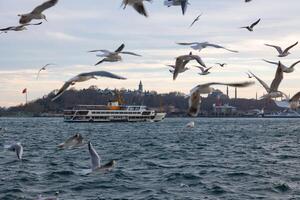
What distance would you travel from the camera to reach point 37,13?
32.0ft

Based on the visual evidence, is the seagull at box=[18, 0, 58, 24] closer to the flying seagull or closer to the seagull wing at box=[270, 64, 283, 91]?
the flying seagull

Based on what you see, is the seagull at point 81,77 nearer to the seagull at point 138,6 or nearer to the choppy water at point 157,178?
the seagull at point 138,6

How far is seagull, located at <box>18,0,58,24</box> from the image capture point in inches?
368

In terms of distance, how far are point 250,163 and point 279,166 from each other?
1.77m

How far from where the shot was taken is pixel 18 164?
29.8 m

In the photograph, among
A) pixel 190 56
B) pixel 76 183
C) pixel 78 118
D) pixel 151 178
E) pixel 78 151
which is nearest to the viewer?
pixel 190 56

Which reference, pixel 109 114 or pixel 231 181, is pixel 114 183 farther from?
pixel 109 114

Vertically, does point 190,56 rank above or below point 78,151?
above

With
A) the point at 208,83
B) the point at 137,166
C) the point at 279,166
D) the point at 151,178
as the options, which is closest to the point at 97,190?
the point at 151,178

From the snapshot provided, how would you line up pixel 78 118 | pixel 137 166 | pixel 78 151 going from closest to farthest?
pixel 137 166, pixel 78 151, pixel 78 118

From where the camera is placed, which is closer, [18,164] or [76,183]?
[76,183]

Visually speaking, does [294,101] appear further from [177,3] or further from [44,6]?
[44,6]

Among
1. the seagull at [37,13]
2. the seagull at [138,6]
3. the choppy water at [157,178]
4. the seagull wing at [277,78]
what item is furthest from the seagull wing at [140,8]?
the choppy water at [157,178]

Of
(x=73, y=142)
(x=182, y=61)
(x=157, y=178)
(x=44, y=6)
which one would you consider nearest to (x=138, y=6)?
(x=182, y=61)
